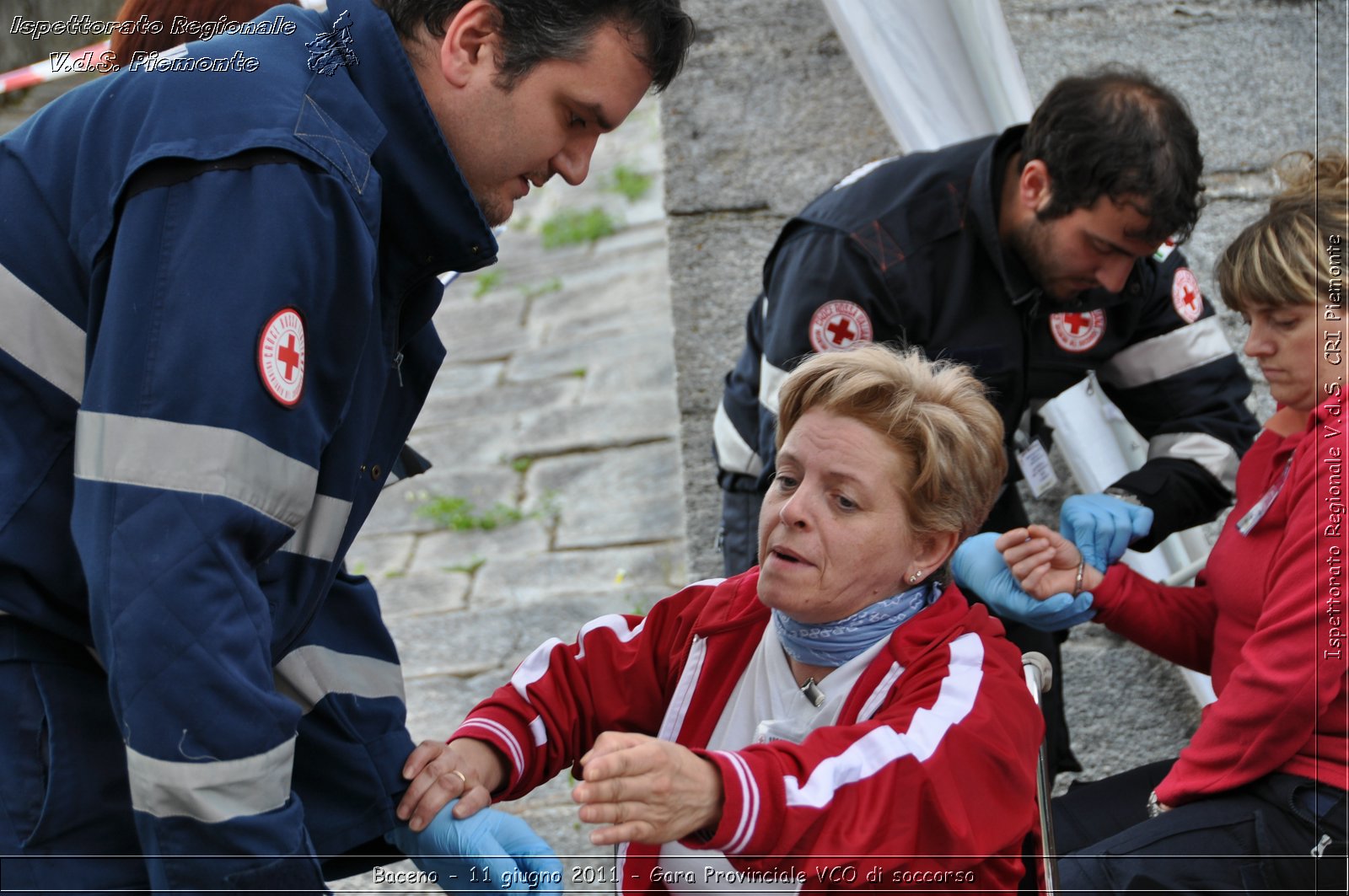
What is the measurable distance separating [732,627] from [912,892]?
484mm

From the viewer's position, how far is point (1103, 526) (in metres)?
2.63

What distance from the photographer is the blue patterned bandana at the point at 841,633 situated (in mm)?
1884

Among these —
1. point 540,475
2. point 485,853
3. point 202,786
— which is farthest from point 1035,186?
point 540,475

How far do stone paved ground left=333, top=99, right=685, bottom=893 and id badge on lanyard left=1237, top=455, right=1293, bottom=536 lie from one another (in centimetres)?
154

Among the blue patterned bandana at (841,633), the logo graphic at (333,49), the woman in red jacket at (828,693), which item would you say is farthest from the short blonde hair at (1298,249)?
the logo graphic at (333,49)

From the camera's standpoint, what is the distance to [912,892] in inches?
66.0

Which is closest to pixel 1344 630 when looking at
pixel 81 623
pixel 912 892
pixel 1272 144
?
pixel 912 892

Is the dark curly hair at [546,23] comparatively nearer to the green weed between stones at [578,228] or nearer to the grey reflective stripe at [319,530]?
the grey reflective stripe at [319,530]

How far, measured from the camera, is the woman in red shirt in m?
2.03

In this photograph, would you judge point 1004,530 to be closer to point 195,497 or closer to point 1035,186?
point 1035,186

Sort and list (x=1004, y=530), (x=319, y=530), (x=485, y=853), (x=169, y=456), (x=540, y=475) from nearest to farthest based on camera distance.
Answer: (x=169, y=456) → (x=319, y=530) → (x=485, y=853) → (x=1004, y=530) → (x=540, y=475)

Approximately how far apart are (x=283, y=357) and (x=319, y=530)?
0.27 meters

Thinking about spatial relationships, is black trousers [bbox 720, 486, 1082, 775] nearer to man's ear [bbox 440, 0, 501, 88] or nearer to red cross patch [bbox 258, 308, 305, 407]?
man's ear [bbox 440, 0, 501, 88]

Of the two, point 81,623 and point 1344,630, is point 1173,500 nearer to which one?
point 1344,630
